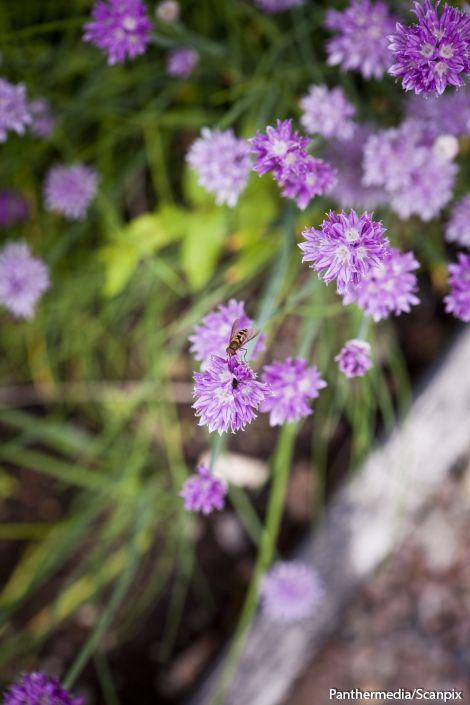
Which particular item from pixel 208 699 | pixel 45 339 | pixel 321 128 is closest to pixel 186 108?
pixel 321 128

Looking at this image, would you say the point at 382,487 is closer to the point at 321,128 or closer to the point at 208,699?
the point at 208,699

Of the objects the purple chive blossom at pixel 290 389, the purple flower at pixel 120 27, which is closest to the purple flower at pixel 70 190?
the purple flower at pixel 120 27

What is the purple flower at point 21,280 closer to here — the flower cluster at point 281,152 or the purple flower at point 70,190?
the purple flower at point 70,190

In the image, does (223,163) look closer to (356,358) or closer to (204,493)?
(356,358)

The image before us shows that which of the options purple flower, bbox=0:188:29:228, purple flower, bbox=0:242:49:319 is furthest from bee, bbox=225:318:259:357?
purple flower, bbox=0:188:29:228

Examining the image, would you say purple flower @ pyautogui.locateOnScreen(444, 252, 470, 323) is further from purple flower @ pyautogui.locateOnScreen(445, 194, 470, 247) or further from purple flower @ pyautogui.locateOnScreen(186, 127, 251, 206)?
purple flower @ pyautogui.locateOnScreen(186, 127, 251, 206)

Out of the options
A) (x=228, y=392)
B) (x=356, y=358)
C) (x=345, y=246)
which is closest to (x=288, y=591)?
(x=356, y=358)

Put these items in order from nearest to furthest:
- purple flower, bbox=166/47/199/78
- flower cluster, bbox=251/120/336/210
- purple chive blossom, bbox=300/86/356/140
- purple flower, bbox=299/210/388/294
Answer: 1. purple flower, bbox=299/210/388/294
2. flower cluster, bbox=251/120/336/210
3. purple chive blossom, bbox=300/86/356/140
4. purple flower, bbox=166/47/199/78
